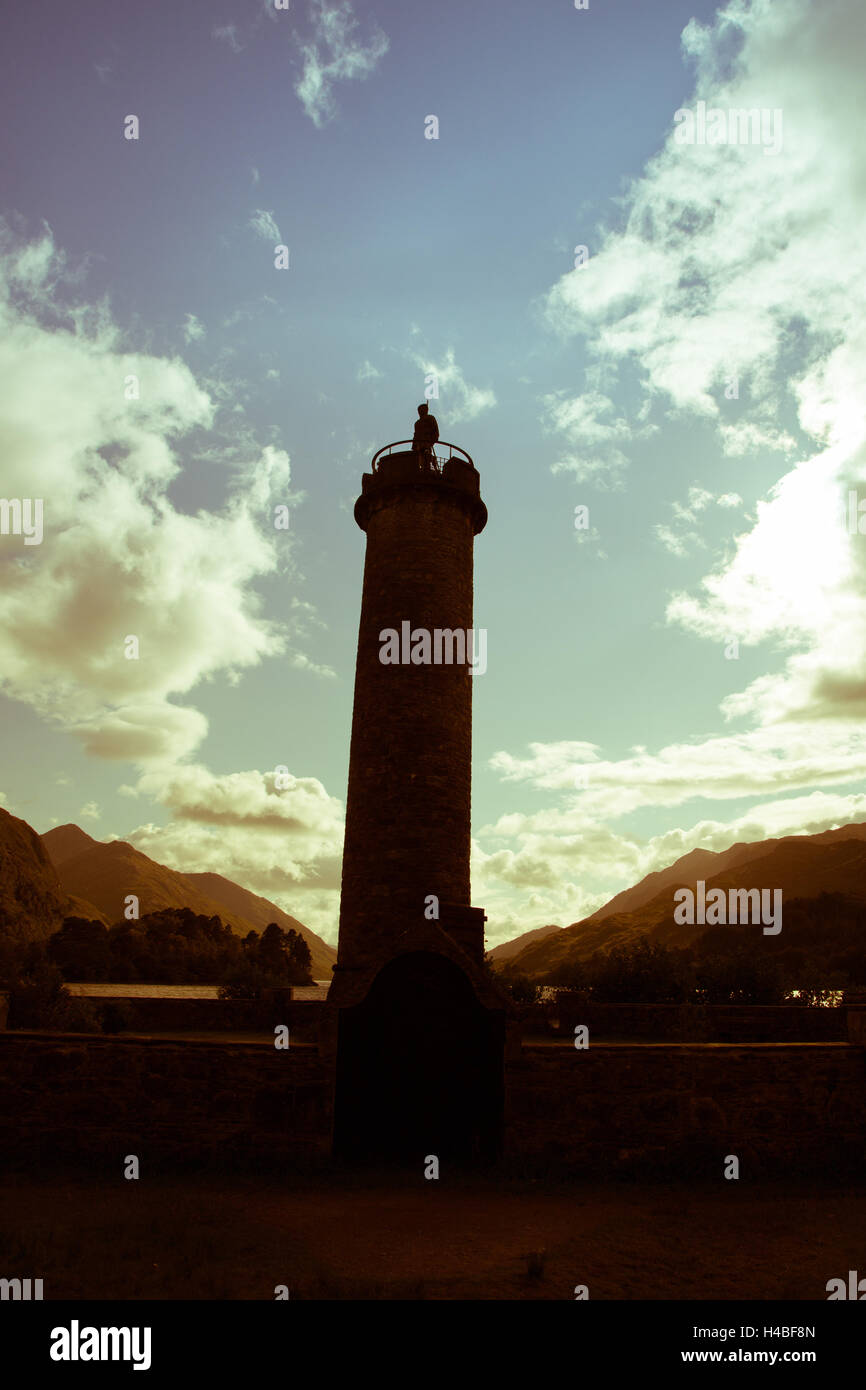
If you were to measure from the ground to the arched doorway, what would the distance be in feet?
1.81

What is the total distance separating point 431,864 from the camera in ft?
49.4

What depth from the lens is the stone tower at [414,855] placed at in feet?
34.3

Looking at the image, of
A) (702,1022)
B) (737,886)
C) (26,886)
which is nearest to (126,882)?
(26,886)

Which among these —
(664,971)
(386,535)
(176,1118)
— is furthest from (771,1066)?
(664,971)

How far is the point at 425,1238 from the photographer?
7895 mm

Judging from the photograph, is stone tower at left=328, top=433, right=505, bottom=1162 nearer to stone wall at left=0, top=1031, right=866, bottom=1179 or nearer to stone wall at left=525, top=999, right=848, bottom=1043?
stone wall at left=0, top=1031, right=866, bottom=1179

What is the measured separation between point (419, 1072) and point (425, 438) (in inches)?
550

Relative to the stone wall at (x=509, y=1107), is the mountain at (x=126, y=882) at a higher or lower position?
lower

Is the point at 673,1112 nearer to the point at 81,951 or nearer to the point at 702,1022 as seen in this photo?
the point at 702,1022

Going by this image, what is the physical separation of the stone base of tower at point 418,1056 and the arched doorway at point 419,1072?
0.04 feet

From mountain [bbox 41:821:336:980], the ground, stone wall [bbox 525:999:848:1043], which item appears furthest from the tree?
mountain [bbox 41:821:336:980]

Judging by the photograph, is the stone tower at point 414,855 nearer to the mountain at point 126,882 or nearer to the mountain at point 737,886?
the mountain at point 737,886

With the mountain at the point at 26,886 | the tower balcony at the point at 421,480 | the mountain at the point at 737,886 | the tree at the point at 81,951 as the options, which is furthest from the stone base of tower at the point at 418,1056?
the mountain at the point at 737,886
